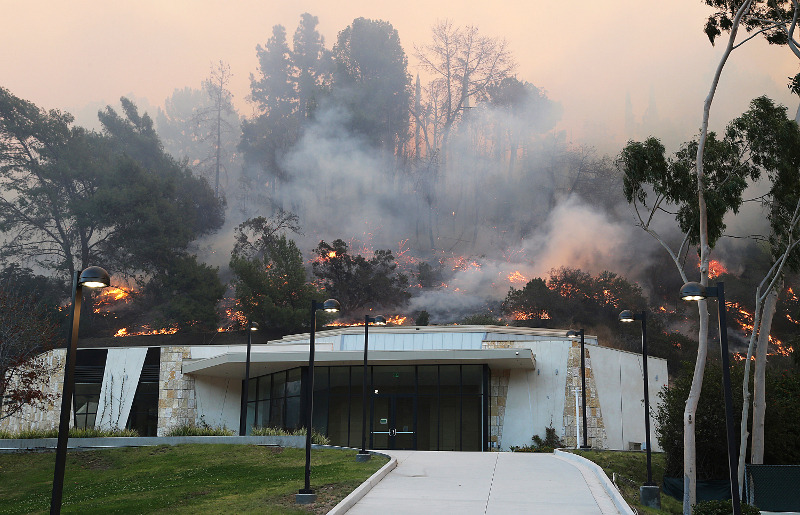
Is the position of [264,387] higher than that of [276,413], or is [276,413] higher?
[264,387]

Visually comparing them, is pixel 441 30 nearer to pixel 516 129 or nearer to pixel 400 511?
pixel 516 129

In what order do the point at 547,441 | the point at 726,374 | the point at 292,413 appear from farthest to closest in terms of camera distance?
the point at 292,413, the point at 547,441, the point at 726,374

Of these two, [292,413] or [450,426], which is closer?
[450,426]

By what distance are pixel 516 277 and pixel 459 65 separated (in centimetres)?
5022

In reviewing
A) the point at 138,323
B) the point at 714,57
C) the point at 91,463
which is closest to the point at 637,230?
the point at 714,57

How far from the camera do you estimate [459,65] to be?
420ft

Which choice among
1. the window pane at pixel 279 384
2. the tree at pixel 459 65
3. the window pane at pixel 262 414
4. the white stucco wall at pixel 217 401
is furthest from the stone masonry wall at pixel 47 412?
the tree at pixel 459 65

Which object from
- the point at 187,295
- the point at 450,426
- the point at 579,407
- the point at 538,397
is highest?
the point at 187,295

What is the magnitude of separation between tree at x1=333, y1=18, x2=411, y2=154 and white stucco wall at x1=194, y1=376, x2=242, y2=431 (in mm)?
88106

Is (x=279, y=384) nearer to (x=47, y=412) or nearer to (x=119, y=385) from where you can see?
(x=119, y=385)

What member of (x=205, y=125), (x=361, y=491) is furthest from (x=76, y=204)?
(x=361, y=491)

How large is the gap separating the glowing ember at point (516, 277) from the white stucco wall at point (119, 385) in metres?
70.6

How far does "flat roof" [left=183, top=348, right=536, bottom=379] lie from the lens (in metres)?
27.8

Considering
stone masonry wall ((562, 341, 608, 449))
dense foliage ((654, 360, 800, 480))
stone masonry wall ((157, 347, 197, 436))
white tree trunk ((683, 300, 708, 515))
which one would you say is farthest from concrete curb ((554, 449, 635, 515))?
stone masonry wall ((157, 347, 197, 436))
